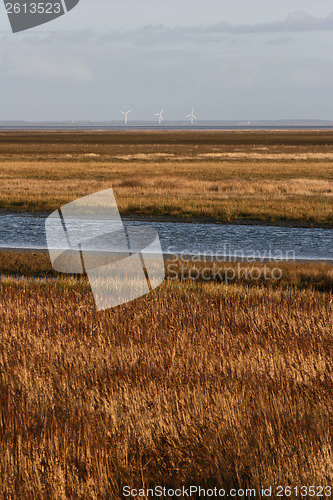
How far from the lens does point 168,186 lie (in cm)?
3803

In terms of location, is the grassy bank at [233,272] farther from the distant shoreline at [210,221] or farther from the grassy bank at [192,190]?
the grassy bank at [192,190]

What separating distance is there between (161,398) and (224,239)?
1631 cm

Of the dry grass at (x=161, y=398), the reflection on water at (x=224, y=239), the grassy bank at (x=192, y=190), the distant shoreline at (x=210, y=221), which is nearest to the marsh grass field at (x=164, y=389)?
the dry grass at (x=161, y=398)

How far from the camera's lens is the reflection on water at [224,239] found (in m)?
19.4

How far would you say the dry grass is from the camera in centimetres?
463

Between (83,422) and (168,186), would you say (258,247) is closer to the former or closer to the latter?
(83,422)

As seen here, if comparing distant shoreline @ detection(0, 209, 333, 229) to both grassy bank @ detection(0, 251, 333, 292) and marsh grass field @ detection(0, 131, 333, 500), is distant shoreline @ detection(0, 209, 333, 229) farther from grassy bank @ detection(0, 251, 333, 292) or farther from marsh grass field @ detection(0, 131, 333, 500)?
marsh grass field @ detection(0, 131, 333, 500)

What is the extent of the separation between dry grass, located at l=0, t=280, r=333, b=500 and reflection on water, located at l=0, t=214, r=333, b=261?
30.4ft

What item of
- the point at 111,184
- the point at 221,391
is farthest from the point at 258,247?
the point at 111,184

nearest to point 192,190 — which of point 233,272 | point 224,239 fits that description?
point 224,239

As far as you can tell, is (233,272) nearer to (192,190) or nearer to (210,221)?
(210,221)

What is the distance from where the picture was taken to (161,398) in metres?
6.03

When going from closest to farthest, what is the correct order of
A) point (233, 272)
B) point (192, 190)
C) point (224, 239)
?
1. point (233, 272)
2. point (224, 239)
3. point (192, 190)

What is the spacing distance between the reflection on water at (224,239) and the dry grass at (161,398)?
9.27m
